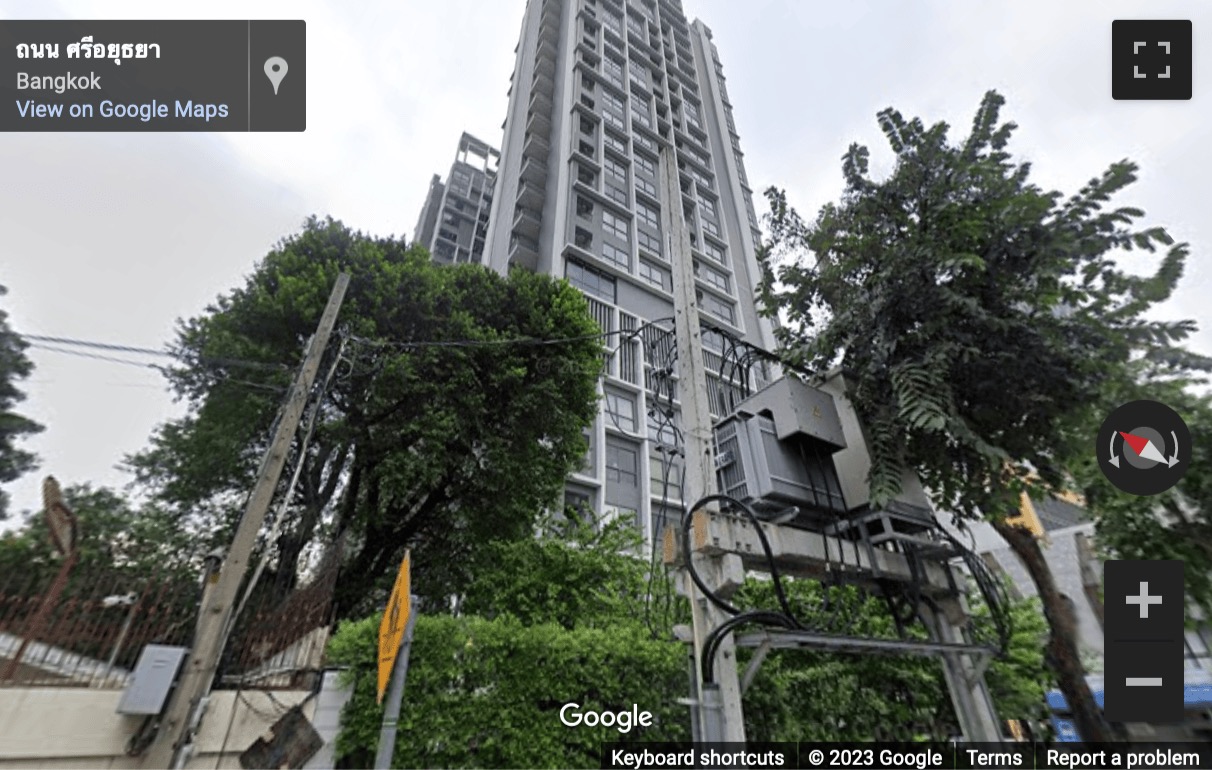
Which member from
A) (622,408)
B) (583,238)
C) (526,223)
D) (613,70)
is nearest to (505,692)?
(622,408)

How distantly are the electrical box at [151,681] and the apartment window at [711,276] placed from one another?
91.2ft

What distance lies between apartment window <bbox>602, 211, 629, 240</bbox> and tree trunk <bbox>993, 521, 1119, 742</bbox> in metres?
23.2

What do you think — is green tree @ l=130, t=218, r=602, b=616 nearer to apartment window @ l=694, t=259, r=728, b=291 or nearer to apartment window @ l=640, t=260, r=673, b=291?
apartment window @ l=640, t=260, r=673, b=291

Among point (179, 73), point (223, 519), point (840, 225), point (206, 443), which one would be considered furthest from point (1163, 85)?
point (223, 519)

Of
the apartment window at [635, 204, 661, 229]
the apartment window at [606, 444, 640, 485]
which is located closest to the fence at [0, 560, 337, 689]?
the apartment window at [606, 444, 640, 485]

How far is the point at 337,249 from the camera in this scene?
37.8 feet

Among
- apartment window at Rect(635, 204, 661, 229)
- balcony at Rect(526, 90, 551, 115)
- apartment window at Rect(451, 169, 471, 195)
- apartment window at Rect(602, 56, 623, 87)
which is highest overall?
apartment window at Rect(451, 169, 471, 195)

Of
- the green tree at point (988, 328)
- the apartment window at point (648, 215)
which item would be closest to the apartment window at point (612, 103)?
the apartment window at point (648, 215)

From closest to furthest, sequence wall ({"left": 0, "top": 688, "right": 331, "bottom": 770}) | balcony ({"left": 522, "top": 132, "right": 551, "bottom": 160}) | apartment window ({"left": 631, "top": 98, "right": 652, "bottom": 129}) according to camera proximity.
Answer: wall ({"left": 0, "top": 688, "right": 331, "bottom": 770}) → balcony ({"left": 522, "top": 132, "right": 551, "bottom": 160}) → apartment window ({"left": 631, "top": 98, "right": 652, "bottom": 129})

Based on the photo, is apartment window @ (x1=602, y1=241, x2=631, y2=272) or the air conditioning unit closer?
the air conditioning unit

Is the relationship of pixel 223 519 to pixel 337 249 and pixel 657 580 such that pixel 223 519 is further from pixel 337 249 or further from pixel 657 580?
pixel 657 580

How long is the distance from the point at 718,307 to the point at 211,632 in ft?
92.9

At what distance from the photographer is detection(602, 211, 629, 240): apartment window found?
88.6 feet

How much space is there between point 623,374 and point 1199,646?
18170 millimetres
